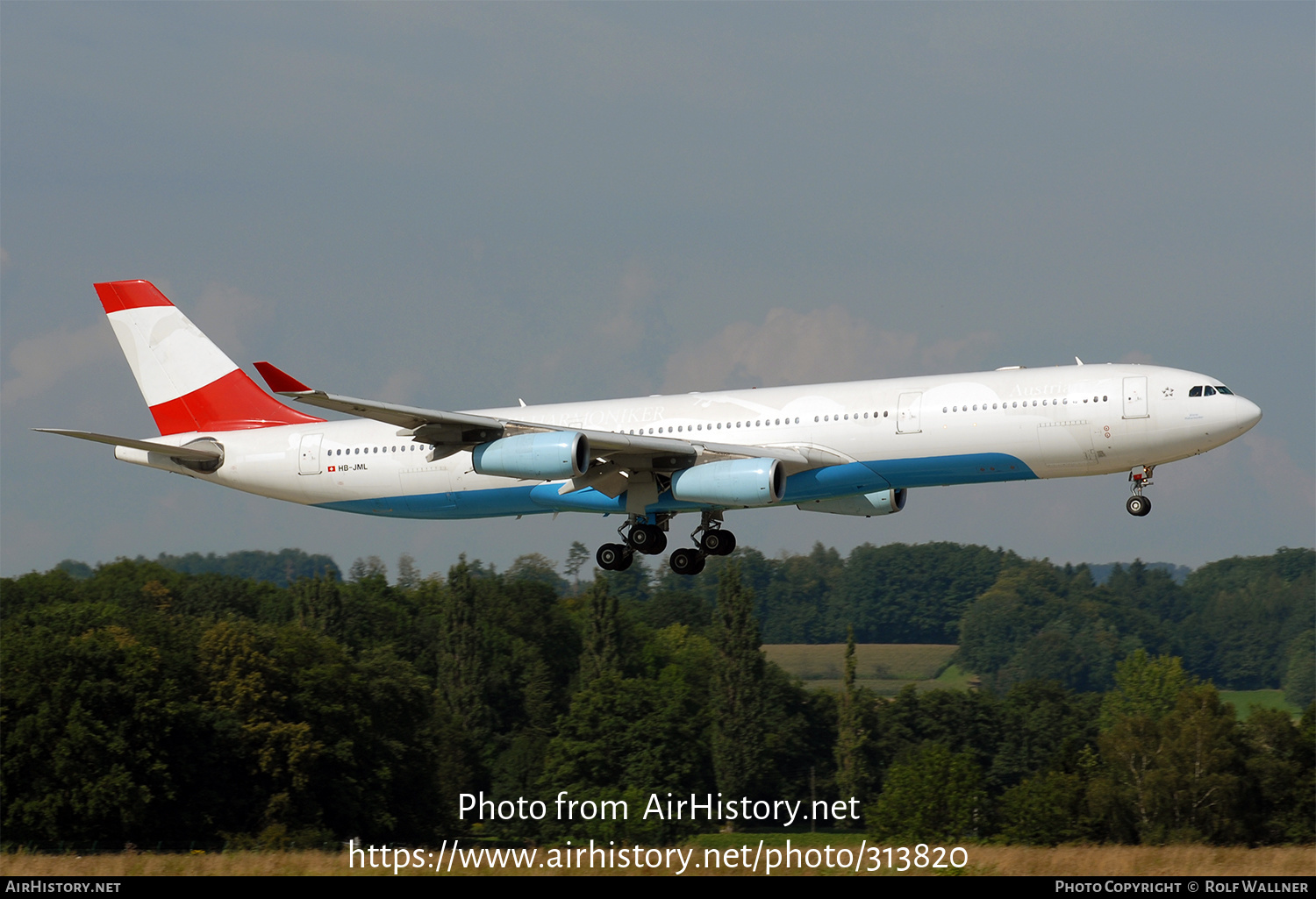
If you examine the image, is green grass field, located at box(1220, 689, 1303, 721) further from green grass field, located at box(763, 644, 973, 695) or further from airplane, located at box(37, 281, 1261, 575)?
airplane, located at box(37, 281, 1261, 575)

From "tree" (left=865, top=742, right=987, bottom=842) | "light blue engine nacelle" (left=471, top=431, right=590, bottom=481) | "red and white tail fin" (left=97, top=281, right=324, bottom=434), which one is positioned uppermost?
"red and white tail fin" (left=97, top=281, right=324, bottom=434)

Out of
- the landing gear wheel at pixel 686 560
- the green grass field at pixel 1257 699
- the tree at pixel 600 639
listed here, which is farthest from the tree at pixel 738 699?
the green grass field at pixel 1257 699

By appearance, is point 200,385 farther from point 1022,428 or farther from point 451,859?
point 1022,428

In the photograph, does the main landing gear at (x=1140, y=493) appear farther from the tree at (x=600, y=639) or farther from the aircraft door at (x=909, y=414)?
the tree at (x=600, y=639)

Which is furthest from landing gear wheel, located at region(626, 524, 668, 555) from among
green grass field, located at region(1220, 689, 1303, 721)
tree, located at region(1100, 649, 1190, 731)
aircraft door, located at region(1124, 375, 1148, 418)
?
green grass field, located at region(1220, 689, 1303, 721)

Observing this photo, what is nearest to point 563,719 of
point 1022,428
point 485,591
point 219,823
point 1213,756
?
point 219,823

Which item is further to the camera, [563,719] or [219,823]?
[563,719]

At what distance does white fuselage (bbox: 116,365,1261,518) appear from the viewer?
41594 mm

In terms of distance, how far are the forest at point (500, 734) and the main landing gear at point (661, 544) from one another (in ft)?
85.9

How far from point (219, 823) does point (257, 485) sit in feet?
86.7

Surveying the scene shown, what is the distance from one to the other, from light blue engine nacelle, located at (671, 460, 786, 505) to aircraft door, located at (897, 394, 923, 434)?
3692 mm

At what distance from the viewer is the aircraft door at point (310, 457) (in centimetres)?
5028

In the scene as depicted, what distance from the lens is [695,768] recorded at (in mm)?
99688

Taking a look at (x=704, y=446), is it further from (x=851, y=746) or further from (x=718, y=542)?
(x=851, y=746)
